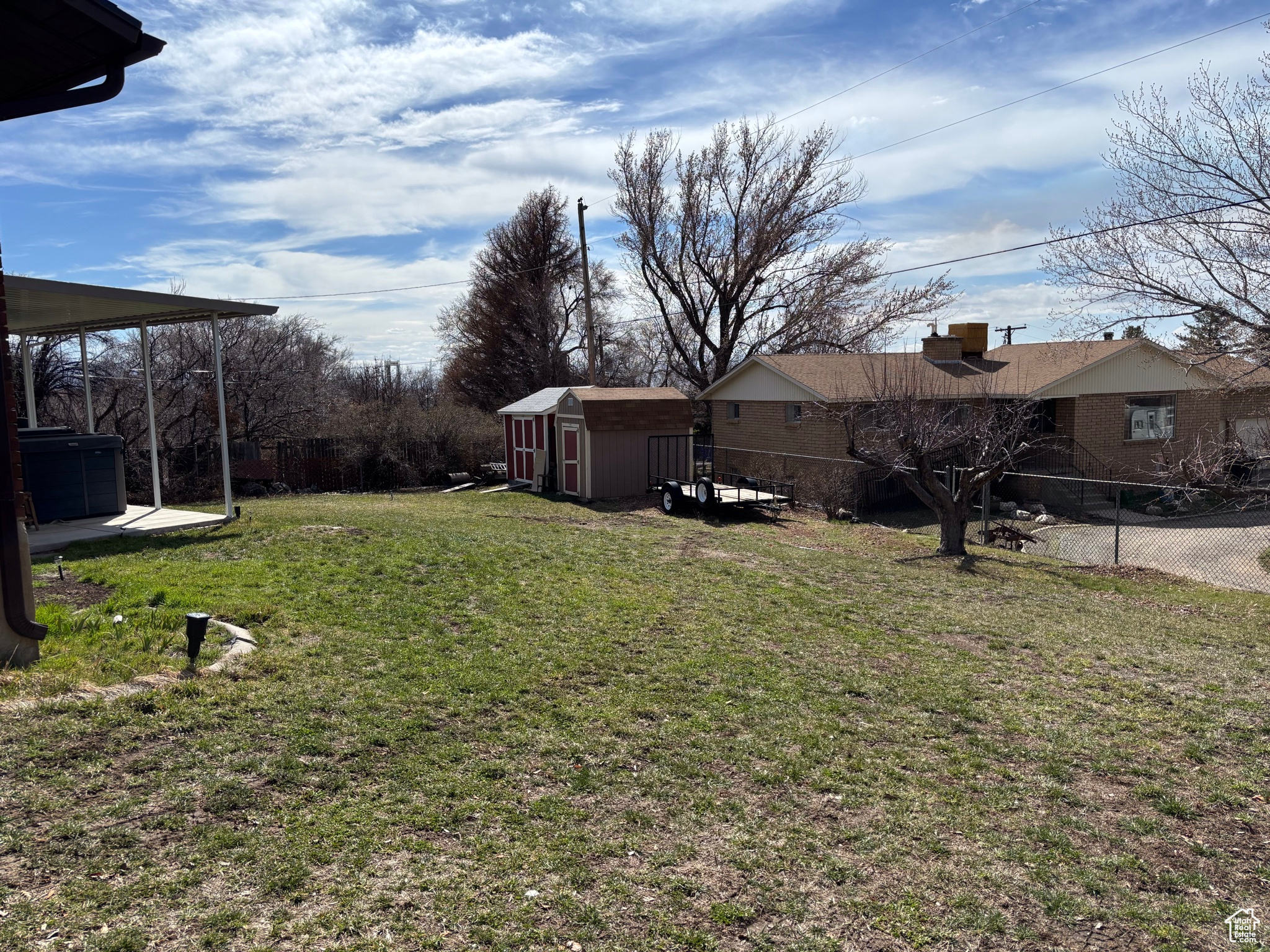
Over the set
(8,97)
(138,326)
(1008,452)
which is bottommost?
(1008,452)

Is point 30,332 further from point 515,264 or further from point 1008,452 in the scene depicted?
point 515,264

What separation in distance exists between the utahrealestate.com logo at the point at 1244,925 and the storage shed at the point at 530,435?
55.7ft

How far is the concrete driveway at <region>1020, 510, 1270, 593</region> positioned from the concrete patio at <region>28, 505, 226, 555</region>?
13653 mm

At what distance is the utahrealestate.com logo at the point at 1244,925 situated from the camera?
335 cm

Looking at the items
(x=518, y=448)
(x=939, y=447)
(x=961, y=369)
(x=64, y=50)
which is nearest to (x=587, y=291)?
(x=518, y=448)

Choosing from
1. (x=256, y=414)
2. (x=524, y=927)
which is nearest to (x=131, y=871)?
(x=524, y=927)

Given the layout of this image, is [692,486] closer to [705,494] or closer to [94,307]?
[705,494]

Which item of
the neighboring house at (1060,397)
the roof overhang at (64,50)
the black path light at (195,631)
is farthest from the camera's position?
the neighboring house at (1060,397)

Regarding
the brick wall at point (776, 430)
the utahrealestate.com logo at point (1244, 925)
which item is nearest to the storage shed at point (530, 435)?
the brick wall at point (776, 430)

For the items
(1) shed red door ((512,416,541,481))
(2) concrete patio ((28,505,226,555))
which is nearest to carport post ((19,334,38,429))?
(2) concrete patio ((28,505,226,555))

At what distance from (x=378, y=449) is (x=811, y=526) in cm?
1335

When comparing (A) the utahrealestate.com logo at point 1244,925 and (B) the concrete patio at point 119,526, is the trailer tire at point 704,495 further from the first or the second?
(A) the utahrealestate.com logo at point 1244,925

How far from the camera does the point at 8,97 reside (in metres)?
6.08

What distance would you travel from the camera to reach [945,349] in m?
25.2
